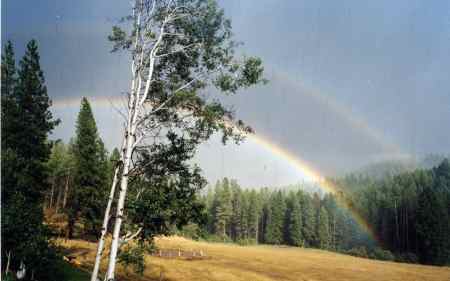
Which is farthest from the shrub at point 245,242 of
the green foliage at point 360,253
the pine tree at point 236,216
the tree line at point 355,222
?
the green foliage at point 360,253

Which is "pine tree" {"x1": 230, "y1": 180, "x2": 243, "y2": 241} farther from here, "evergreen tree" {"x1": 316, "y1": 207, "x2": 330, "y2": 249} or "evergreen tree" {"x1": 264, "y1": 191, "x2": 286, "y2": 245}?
"evergreen tree" {"x1": 316, "y1": 207, "x2": 330, "y2": 249}

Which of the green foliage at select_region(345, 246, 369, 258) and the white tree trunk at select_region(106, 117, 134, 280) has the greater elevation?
the white tree trunk at select_region(106, 117, 134, 280)

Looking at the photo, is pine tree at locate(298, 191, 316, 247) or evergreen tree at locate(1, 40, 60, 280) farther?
pine tree at locate(298, 191, 316, 247)

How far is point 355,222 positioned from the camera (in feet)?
444

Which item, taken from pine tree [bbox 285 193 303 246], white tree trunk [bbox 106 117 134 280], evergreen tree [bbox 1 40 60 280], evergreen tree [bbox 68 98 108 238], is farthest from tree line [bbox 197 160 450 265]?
white tree trunk [bbox 106 117 134 280]

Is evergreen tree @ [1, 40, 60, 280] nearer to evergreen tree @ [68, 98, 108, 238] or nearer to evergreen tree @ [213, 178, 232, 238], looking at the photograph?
evergreen tree @ [68, 98, 108, 238]

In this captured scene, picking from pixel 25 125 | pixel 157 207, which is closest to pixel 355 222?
pixel 25 125

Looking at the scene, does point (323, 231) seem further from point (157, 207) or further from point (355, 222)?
point (157, 207)

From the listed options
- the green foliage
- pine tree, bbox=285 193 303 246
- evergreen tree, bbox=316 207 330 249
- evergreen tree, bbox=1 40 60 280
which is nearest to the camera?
evergreen tree, bbox=1 40 60 280

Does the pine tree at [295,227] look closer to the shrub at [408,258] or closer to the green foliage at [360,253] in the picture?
the green foliage at [360,253]

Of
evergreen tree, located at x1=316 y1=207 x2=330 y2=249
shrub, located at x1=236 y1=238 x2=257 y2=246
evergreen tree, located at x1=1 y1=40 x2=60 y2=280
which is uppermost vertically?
evergreen tree, located at x1=1 y1=40 x2=60 y2=280

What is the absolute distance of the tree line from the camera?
312ft

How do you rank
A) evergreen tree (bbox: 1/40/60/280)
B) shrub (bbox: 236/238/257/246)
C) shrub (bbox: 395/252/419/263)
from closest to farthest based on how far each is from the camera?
evergreen tree (bbox: 1/40/60/280) < shrub (bbox: 395/252/419/263) < shrub (bbox: 236/238/257/246)

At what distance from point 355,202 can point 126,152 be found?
142836 millimetres
